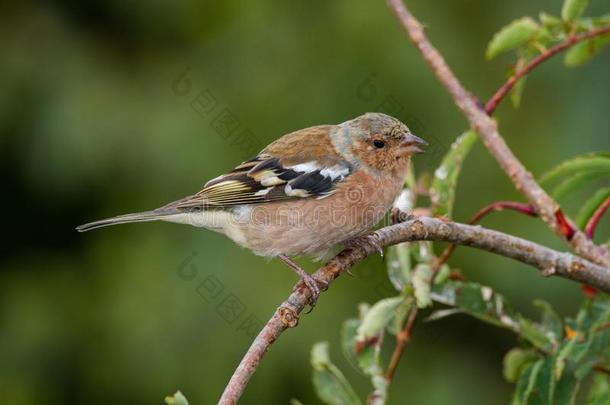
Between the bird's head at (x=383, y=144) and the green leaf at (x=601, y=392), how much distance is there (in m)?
1.70

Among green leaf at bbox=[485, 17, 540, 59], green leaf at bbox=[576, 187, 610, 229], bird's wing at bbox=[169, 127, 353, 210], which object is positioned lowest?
green leaf at bbox=[576, 187, 610, 229]

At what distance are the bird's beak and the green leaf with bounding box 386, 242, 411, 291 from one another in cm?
106

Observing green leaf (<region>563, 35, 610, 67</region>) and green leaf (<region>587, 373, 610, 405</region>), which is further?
green leaf (<region>563, 35, 610, 67</region>)

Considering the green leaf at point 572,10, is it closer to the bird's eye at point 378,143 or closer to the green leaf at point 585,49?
the green leaf at point 585,49

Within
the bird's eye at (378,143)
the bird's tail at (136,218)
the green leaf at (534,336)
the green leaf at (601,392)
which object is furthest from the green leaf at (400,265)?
the bird's tail at (136,218)

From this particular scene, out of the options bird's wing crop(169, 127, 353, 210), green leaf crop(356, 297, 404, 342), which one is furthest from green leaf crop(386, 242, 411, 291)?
bird's wing crop(169, 127, 353, 210)

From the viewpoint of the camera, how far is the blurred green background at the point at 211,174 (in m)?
5.72

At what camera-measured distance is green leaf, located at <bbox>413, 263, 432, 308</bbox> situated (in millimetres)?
2859

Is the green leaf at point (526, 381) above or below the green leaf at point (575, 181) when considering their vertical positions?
below

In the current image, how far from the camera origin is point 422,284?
9.67 feet

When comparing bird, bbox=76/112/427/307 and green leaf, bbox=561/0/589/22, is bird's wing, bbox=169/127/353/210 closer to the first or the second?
bird, bbox=76/112/427/307

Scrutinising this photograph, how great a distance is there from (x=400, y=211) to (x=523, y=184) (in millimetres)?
527

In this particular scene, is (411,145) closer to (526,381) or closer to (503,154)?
(503,154)

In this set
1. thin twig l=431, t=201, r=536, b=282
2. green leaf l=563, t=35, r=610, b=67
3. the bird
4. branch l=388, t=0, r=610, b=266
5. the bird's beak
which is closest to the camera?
branch l=388, t=0, r=610, b=266
